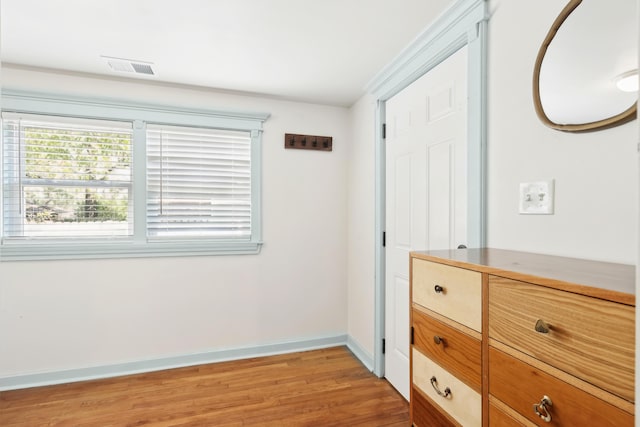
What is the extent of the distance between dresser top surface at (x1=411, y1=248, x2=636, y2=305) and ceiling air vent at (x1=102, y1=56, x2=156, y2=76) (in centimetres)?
227

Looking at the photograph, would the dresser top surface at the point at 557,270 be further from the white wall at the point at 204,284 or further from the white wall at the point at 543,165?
the white wall at the point at 204,284

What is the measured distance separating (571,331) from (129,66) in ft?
9.21

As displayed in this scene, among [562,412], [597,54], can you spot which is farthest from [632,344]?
[597,54]

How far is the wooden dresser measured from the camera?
66cm

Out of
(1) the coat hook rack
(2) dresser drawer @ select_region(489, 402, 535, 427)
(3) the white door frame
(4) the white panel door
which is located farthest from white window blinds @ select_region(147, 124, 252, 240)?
(2) dresser drawer @ select_region(489, 402, 535, 427)

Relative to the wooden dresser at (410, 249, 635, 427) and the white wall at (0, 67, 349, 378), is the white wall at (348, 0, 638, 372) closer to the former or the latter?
the wooden dresser at (410, 249, 635, 427)

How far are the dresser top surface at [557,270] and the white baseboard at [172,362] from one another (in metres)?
1.84

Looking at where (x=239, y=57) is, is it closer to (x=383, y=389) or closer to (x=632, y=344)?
(x=632, y=344)

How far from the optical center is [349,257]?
3.11 meters

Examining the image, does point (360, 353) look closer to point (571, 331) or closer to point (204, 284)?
point (204, 284)

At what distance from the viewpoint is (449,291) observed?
1105 mm

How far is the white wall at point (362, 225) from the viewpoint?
2664mm

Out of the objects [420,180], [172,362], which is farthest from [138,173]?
[420,180]

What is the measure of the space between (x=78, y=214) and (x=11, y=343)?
1024 mm
